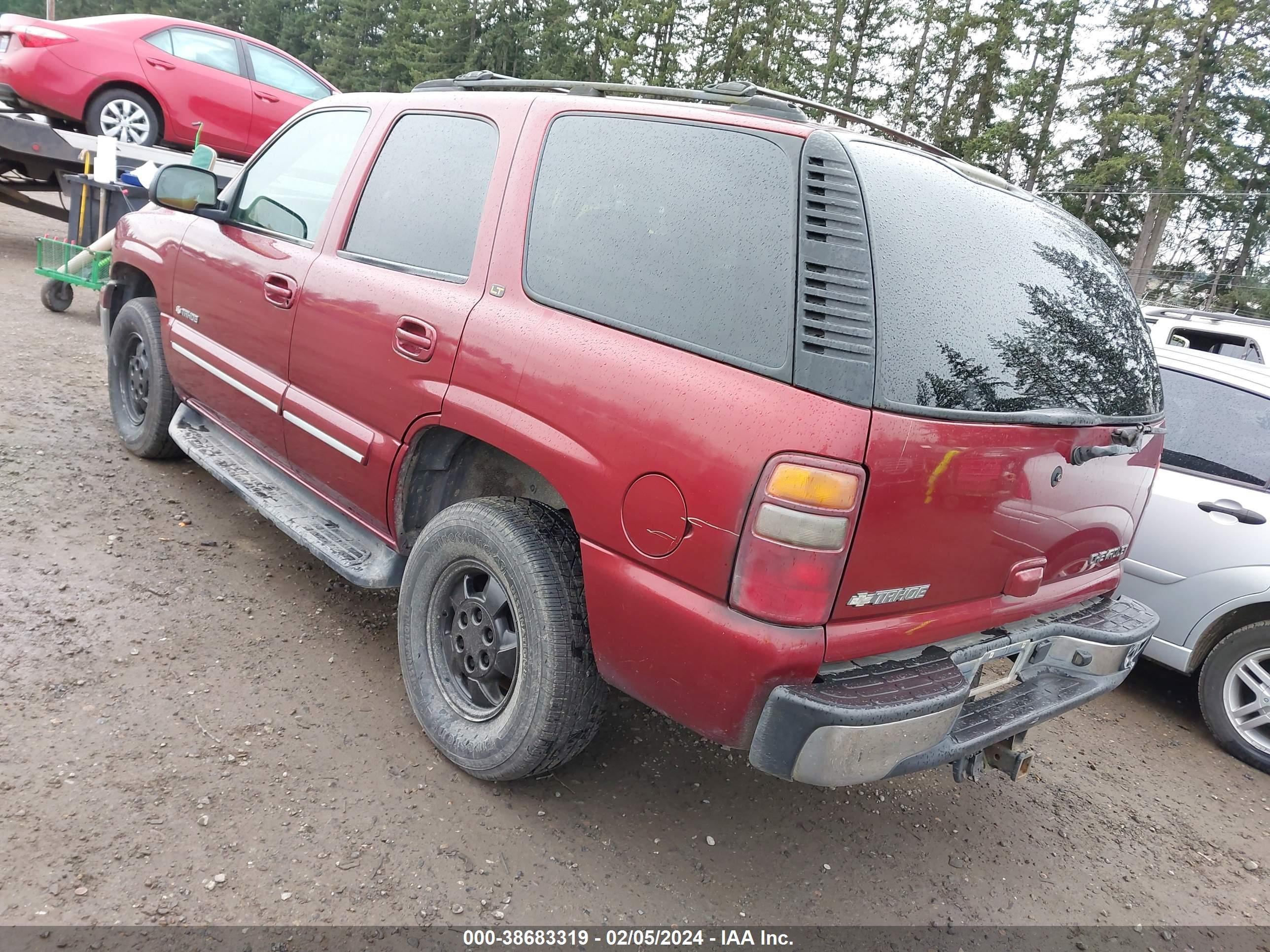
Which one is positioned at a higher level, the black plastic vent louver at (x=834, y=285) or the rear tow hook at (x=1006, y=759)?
the black plastic vent louver at (x=834, y=285)

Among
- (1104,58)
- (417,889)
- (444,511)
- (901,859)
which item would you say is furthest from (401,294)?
(1104,58)

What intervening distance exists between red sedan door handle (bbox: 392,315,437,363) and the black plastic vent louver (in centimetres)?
119

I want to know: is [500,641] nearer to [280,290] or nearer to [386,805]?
[386,805]

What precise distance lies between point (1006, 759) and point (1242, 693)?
6.68 feet

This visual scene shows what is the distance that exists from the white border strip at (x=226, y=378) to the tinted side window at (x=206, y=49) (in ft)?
A: 22.5

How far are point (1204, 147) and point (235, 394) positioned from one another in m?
32.2

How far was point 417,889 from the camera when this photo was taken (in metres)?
2.18

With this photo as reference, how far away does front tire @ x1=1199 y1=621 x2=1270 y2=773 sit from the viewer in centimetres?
370

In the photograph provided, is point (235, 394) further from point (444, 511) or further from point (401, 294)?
point (444, 511)

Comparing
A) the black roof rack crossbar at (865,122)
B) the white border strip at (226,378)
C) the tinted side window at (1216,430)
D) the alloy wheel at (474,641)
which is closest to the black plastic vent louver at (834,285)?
the black roof rack crossbar at (865,122)

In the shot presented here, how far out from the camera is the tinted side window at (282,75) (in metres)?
9.57

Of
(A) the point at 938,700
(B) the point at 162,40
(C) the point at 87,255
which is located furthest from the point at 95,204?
(A) the point at 938,700

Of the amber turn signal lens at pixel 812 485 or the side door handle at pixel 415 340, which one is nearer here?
the amber turn signal lens at pixel 812 485

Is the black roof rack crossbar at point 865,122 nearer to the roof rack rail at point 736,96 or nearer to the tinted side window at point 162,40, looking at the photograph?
the roof rack rail at point 736,96
